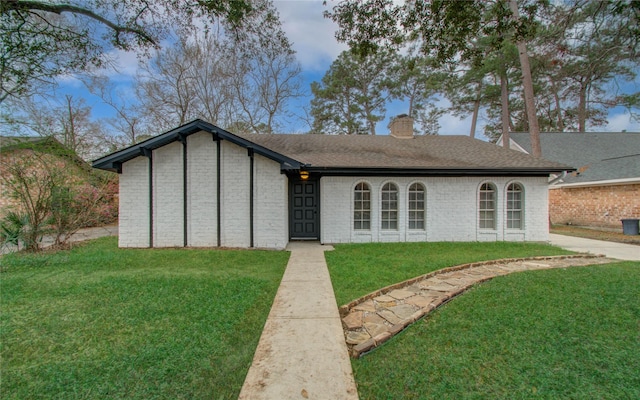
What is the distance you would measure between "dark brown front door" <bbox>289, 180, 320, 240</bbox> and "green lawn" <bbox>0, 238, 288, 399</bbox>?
374cm

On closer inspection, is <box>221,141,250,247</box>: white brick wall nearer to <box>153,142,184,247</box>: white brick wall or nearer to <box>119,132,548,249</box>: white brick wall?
<box>119,132,548,249</box>: white brick wall

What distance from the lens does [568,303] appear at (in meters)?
3.91

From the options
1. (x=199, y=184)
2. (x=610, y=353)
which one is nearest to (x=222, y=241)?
(x=199, y=184)

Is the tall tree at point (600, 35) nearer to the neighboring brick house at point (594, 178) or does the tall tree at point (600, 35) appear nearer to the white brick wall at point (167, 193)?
the neighboring brick house at point (594, 178)

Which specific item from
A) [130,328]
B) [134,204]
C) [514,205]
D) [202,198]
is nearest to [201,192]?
[202,198]

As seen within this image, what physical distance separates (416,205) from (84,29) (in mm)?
10969

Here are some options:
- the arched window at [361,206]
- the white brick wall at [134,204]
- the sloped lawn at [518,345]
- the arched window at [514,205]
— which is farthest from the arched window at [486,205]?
the white brick wall at [134,204]

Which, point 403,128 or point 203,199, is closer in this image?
point 203,199

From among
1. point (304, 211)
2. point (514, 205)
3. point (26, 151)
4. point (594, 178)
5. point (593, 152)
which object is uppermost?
point (593, 152)

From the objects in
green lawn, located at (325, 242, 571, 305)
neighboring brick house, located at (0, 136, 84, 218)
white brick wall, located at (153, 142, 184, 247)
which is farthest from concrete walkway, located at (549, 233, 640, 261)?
neighboring brick house, located at (0, 136, 84, 218)

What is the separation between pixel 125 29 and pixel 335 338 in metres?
9.39

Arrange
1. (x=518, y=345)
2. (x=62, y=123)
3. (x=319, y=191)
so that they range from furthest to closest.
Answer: (x=62, y=123), (x=319, y=191), (x=518, y=345)

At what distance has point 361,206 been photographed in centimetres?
951

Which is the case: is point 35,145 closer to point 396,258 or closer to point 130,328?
point 130,328
